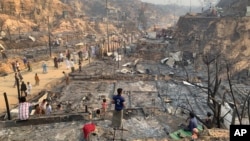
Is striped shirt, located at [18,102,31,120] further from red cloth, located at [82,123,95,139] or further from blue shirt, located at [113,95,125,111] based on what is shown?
blue shirt, located at [113,95,125,111]

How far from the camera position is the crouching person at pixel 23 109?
36.3 ft

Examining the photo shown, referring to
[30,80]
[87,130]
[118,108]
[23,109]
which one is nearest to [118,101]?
[118,108]

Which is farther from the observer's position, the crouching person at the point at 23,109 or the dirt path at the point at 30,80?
the dirt path at the point at 30,80

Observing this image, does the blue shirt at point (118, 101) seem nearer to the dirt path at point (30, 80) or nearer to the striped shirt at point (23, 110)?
the striped shirt at point (23, 110)

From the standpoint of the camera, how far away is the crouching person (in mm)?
11070

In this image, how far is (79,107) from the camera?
56.6 feet

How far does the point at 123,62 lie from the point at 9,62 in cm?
1169

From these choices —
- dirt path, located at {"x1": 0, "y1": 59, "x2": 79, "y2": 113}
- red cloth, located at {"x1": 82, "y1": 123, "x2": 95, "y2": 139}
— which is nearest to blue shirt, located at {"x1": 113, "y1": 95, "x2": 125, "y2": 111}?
red cloth, located at {"x1": 82, "y1": 123, "x2": 95, "y2": 139}

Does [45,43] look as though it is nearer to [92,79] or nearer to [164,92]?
[92,79]

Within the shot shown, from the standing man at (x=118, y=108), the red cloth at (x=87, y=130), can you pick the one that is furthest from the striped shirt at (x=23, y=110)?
the standing man at (x=118, y=108)

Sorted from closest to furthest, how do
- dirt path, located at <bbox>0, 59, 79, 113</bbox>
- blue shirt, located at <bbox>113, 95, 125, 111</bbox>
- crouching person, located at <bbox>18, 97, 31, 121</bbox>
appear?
blue shirt, located at <bbox>113, 95, 125, 111</bbox> < crouching person, located at <bbox>18, 97, 31, 121</bbox> < dirt path, located at <bbox>0, 59, 79, 113</bbox>

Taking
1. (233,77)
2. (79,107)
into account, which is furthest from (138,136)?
(233,77)

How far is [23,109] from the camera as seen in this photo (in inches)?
443

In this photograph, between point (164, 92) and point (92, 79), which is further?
point (92, 79)
